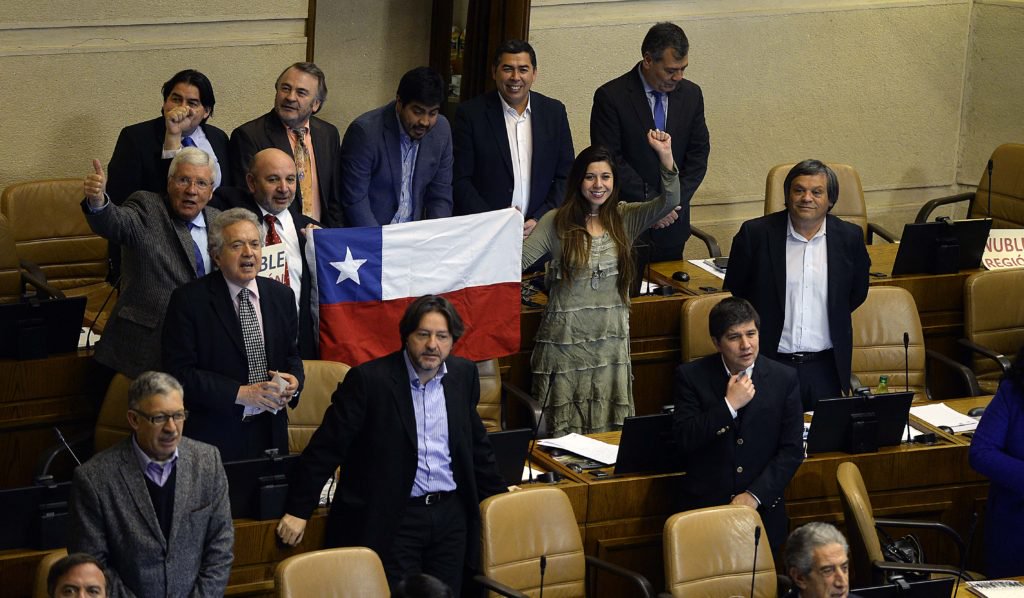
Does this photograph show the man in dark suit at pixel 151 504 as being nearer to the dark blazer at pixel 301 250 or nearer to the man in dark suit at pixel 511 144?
the dark blazer at pixel 301 250

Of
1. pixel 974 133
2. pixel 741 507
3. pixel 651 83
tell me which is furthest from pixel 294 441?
pixel 974 133

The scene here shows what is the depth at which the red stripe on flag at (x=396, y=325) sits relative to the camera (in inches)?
Answer: 259

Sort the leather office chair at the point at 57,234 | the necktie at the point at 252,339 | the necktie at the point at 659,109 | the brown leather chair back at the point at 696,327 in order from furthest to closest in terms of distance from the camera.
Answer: the necktie at the point at 659,109 → the leather office chair at the point at 57,234 → the brown leather chair back at the point at 696,327 → the necktie at the point at 252,339

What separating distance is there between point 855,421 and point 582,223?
1288mm

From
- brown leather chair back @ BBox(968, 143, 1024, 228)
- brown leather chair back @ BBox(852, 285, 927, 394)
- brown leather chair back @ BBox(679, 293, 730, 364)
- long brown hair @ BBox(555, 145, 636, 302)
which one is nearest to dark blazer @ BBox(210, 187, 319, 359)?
long brown hair @ BBox(555, 145, 636, 302)

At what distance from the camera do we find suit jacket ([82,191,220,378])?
582 cm

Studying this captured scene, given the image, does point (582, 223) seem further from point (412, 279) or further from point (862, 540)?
point (862, 540)

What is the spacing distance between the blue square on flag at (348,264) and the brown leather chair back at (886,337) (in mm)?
2308

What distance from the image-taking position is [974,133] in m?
10.2

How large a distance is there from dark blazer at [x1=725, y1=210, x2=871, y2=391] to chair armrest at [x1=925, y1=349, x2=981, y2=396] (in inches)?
40.4

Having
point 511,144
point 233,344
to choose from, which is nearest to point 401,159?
point 511,144

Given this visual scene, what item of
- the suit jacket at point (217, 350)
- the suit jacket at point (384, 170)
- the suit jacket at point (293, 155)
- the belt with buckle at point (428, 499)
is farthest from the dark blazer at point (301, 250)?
the belt with buckle at point (428, 499)

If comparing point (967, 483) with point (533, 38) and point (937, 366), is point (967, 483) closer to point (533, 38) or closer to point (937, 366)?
point (937, 366)

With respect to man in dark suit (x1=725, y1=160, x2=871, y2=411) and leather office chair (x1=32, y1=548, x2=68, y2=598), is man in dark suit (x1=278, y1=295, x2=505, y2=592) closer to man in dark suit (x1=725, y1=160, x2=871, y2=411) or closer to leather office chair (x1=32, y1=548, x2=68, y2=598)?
leather office chair (x1=32, y1=548, x2=68, y2=598)
